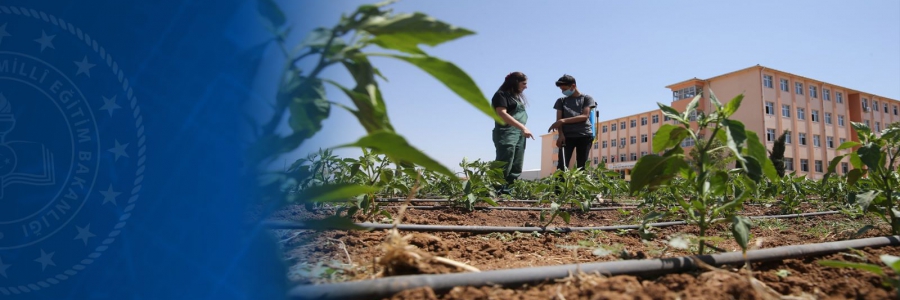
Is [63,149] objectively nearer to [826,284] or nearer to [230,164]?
[230,164]

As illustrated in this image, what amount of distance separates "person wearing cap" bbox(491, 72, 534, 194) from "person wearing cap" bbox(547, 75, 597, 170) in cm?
40

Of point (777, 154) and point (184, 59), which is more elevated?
point (777, 154)

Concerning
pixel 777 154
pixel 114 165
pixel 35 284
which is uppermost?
pixel 777 154

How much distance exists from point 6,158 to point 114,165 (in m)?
0.24

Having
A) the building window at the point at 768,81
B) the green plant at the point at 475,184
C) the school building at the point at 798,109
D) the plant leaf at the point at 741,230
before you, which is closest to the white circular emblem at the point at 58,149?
the plant leaf at the point at 741,230

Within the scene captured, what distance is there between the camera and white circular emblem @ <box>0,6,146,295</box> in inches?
28.9

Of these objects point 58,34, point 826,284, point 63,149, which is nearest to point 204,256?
point 63,149

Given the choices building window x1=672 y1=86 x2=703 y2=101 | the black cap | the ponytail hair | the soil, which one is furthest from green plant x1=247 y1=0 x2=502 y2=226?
Result: building window x1=672 y1=86 x2=703 y2=101

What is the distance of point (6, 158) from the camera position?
801 mm

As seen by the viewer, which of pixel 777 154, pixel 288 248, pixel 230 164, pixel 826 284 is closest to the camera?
pixel 230 164

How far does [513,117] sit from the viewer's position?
410cm

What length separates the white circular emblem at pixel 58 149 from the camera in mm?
733

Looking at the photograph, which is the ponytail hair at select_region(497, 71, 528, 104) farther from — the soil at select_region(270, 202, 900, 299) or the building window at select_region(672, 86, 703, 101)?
the building window at select_region(672, 86, 703, 101)

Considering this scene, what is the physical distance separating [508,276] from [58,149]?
78 cm
